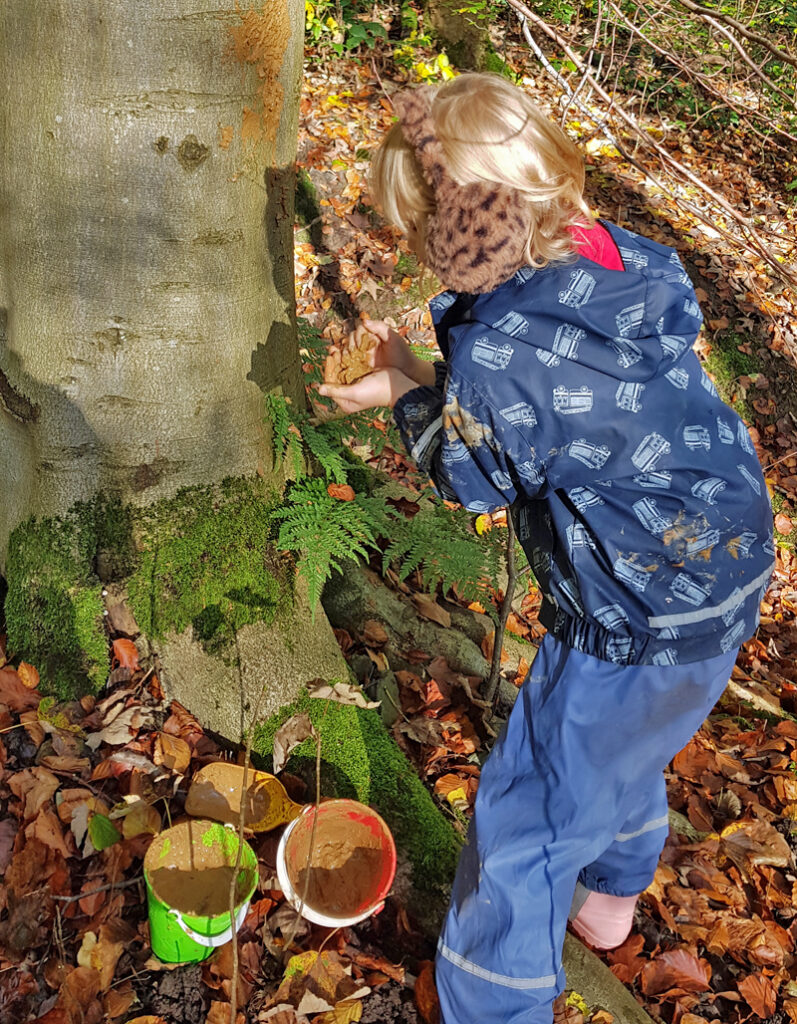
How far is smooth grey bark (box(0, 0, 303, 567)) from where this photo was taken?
2098mm

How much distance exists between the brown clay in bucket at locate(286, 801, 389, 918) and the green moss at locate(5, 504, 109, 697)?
94 centimetres

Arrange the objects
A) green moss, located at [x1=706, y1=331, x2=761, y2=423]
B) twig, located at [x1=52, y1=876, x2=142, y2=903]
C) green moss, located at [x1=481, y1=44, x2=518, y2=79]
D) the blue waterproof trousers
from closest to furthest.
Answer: the blue waterproof trousers, twig, located at [x1=52, y1=876, x2=142, y2=903], green moss, located at [x1=706, y1=331, x2=761, y2=423], green moss, located at [x1=481, y1=44, x2=518, y2=79]

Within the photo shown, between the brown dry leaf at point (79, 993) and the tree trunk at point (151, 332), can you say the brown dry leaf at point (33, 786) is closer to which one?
the tree trunk at point (151, 332)

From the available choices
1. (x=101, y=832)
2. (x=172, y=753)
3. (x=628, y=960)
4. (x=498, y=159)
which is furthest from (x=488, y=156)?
(x=628, y=960)

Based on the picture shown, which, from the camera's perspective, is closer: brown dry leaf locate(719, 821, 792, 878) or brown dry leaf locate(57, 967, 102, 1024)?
brown dry leaf locate(57, 967, 102, 1024)

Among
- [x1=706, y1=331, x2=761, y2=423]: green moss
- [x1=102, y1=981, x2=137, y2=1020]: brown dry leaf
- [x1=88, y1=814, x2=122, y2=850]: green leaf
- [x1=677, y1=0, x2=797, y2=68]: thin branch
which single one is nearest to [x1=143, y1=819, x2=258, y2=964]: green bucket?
[x1=102, y1=981, x2=137, y2=1020]: brown dry leaf

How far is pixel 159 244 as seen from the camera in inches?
90.5

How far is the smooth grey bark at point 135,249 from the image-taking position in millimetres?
2098

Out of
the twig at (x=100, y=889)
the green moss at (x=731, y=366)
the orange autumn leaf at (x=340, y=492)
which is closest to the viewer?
the twig at (x=100, y=889)

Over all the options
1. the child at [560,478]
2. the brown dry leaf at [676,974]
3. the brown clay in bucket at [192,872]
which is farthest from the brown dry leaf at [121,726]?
the brown dry leaf at [676,974]

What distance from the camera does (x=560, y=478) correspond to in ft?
6.06

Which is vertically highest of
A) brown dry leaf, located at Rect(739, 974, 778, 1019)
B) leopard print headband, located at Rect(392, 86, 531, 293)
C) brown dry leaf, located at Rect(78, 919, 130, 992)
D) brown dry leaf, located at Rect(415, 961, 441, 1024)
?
leopard print headband, located at Rect(392, 86, 531, 293)

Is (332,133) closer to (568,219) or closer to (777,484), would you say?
(777,484)

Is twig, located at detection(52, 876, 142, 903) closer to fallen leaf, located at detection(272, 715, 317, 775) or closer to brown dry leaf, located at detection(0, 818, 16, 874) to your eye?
brown dry leaf, located at detection(0, 818, 16, 874)
